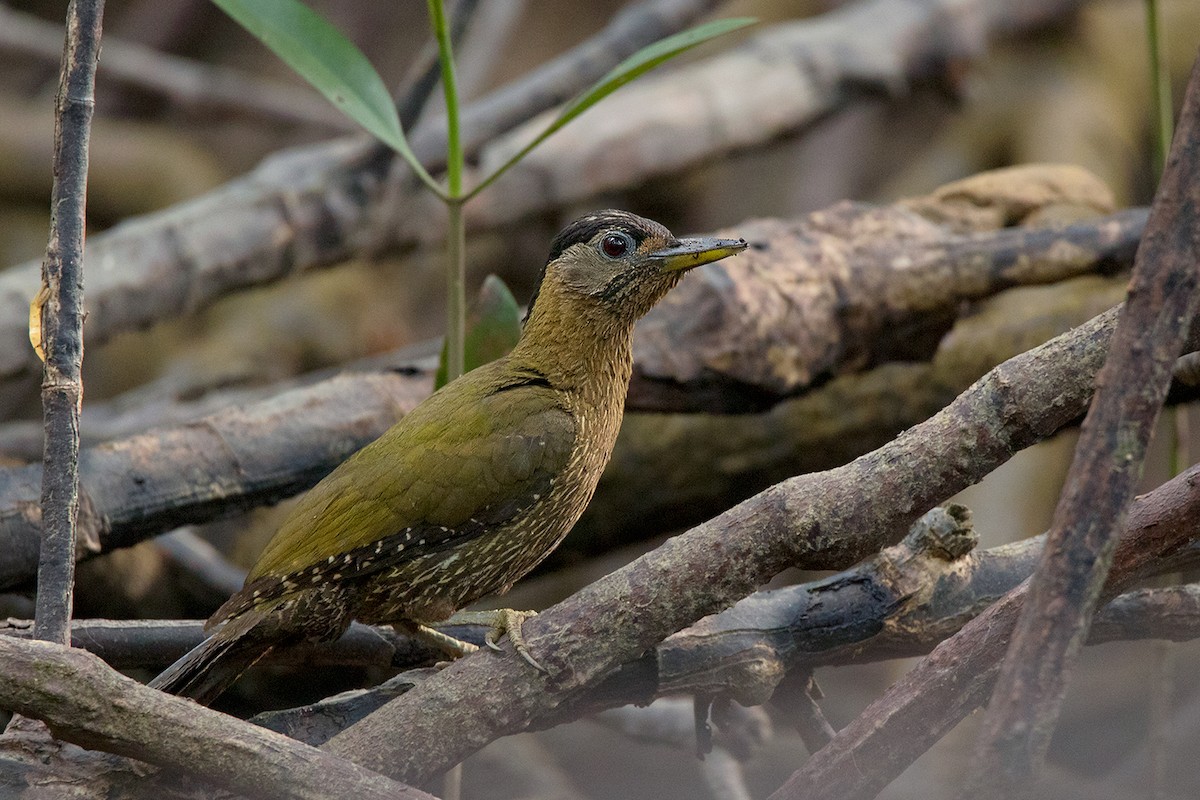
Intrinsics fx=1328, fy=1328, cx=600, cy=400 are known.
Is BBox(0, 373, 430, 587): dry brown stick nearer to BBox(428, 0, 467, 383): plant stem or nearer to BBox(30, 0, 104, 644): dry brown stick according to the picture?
BBox(428, 0, 467, 383): plant stem

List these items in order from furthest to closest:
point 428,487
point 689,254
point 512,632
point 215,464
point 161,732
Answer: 1. point 215,464
2. point 689,254
3. point 428,487
4. point 512,632
5. point 161,732

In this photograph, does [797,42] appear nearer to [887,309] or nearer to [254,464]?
[887,309]

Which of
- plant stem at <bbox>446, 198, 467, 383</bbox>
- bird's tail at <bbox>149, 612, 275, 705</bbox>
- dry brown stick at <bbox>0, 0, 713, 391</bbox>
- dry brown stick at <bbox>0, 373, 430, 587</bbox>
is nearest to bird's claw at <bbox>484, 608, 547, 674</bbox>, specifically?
bird's tail at <bbox>149, 612, 275, 705</bbox>

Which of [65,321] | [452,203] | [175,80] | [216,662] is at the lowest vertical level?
[216,662]

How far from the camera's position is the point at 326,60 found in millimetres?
3232

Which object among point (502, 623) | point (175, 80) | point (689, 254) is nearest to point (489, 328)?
point (689, 254)

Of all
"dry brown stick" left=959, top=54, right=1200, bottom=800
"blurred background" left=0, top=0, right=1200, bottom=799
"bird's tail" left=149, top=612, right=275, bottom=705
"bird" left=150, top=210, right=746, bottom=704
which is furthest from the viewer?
"blurred background" left=0, top=0, right=1200, bottom=799

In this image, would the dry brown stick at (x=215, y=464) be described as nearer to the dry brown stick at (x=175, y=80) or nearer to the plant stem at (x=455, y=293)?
the plant stem at (x=455, y=293)

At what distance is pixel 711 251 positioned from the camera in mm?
3072

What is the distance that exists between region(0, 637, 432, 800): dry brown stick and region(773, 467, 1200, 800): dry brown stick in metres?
0.68

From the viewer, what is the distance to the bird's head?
3.21 m

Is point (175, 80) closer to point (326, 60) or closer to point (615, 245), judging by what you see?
point (326, 60)

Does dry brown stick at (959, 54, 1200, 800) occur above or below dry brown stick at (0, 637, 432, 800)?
below

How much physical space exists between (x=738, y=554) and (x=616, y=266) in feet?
3.70
